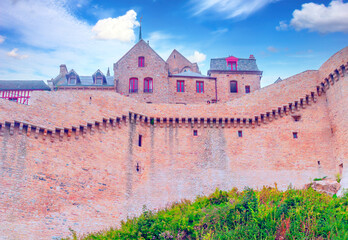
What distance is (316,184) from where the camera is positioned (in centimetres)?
2441

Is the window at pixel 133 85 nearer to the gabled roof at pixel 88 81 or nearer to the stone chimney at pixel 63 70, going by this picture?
the gabled roof at pixel 88 81

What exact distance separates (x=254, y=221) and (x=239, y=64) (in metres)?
20.5

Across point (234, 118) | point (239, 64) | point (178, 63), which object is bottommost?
point (234, 118)

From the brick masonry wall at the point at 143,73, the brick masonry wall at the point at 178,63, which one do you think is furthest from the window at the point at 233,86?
the brick masonry wall at the point at 178,63

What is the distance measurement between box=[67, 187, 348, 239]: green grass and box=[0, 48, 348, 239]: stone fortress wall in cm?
294

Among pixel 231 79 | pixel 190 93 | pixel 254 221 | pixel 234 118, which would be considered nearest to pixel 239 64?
pixel 231 79

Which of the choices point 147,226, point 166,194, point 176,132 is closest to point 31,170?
point 147,226

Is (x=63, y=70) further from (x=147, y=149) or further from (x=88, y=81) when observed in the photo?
(x=147, y=149)

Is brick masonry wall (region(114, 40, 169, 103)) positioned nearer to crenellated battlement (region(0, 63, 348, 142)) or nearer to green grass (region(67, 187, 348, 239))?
crenellated battlement (region(0, 63, 348, 142))

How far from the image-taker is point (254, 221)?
18047 mm

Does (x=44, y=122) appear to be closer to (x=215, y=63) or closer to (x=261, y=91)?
(x=261, y=91)

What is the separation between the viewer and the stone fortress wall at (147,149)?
67.1ft

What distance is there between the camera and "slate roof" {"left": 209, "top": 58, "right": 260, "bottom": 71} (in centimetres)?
3528

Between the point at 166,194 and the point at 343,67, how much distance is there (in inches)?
555
